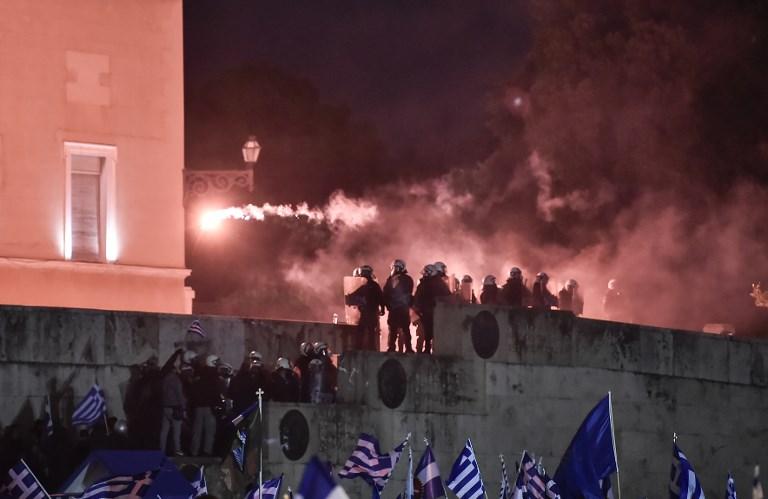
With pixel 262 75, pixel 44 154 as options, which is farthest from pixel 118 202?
pixel 262 75

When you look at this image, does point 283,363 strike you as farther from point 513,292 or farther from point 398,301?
point 513,292

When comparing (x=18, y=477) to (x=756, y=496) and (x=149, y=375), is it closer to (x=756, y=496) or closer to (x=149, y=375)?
(x=149, y=375)

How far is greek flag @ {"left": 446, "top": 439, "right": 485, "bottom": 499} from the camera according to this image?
22.1m

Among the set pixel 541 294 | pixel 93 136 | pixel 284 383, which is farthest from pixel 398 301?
pixel 93 136

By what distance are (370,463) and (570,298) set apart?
11.6m

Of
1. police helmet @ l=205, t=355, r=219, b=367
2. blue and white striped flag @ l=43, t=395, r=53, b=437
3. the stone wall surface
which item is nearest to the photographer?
blue and white striped flag @ l=43, t=395, r=53, b=437

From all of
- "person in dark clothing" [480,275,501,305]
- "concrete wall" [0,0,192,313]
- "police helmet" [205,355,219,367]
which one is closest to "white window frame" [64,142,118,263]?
"concrete wall" [0,0,192,313]

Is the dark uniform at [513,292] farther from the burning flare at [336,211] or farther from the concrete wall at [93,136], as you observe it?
the burning flare at [336,211]

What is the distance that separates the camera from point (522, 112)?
52719 mm

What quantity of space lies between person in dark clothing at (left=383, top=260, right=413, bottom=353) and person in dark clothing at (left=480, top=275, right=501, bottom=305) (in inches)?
88.3

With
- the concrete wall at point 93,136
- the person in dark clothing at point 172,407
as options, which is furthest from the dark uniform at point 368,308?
the person in dark clothing at point 172,407

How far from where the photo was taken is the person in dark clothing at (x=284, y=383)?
26484mm

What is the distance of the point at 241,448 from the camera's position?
2367cm

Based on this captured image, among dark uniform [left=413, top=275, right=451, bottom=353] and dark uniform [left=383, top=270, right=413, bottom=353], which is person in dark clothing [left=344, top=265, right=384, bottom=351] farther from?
dark uniform [left=413, top=275, right=451, bottom=353]
